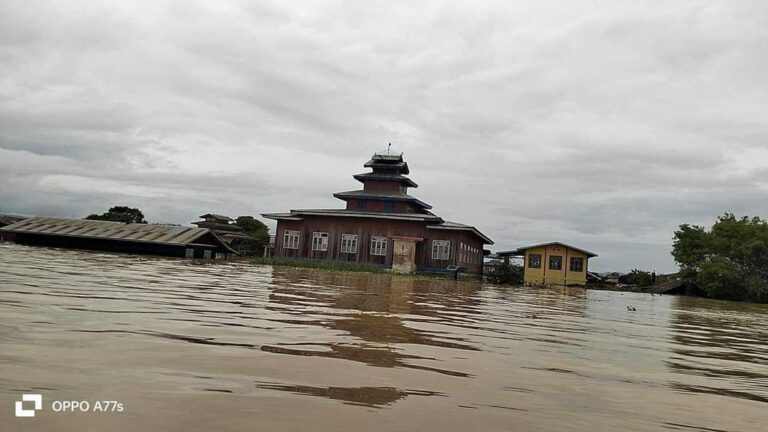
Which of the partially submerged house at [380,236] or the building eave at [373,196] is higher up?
the building eave at [373,196]

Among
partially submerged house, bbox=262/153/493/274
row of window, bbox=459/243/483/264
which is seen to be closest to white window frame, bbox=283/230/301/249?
partially submerged house, bbox=262/153/493/274

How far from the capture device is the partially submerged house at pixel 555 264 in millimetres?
37125

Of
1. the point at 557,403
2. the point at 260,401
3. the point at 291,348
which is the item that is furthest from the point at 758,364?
the point at 260,401

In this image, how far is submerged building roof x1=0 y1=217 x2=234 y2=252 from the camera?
3309cm

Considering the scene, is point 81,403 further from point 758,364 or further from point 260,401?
point 758,364

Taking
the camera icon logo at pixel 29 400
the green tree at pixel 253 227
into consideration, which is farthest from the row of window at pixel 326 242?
the camera icon logo at pixel 29 400

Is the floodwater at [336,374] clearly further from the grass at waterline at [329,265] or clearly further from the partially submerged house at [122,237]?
the partially submerged house at [122,237]

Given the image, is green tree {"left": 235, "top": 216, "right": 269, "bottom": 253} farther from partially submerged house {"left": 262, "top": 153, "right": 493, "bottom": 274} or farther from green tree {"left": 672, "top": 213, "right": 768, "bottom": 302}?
green tree {"left": 672, "top": 213, "right": 768, "bottom": 302}

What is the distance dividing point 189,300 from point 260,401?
5.03m

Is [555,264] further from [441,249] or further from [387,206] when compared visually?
[387,206]

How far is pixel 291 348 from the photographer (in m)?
4.00

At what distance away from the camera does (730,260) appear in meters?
34.8

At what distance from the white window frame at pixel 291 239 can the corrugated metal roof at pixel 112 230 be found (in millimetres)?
4960

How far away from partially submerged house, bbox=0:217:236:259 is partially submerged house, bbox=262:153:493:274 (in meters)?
4.58
